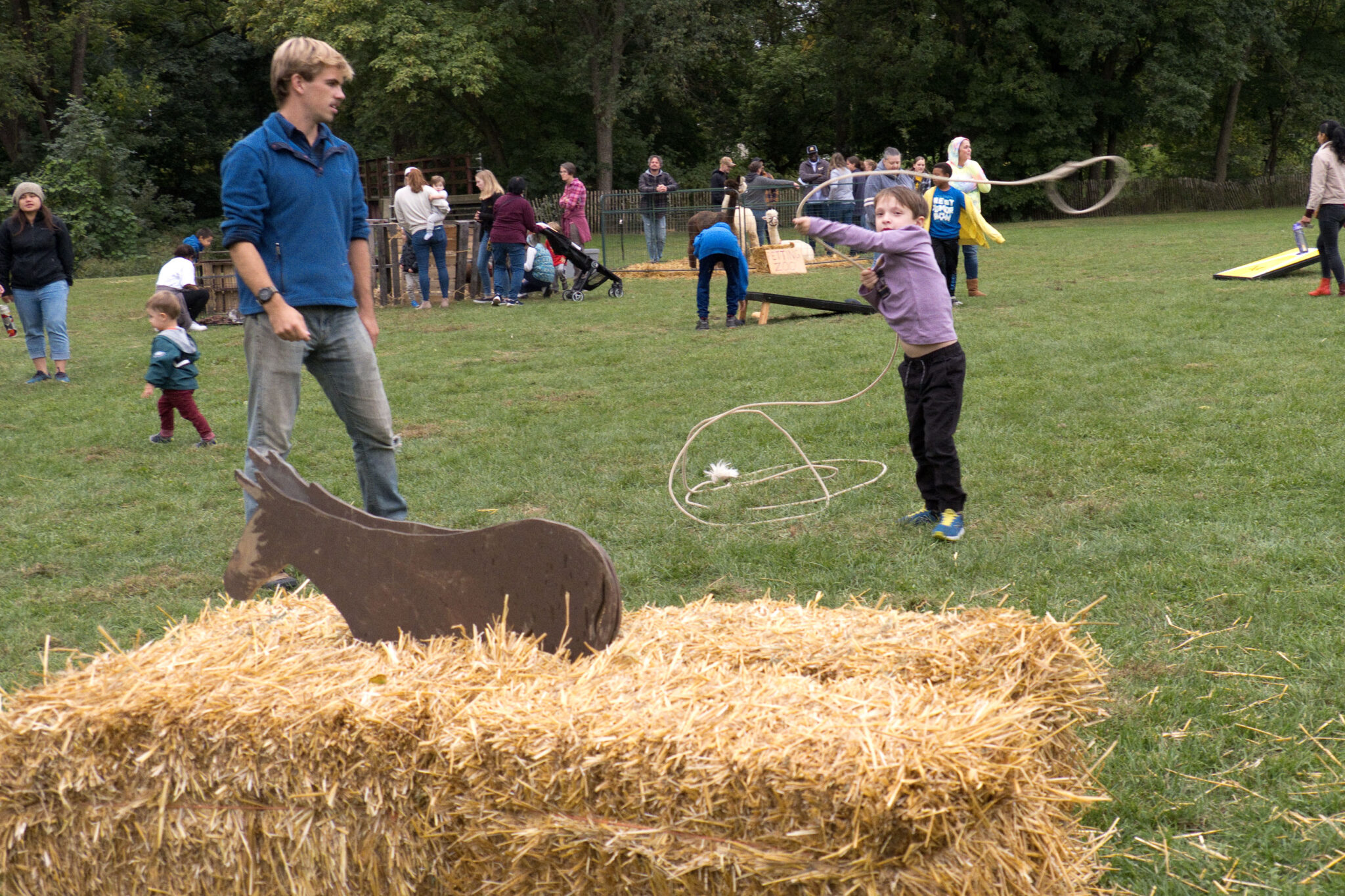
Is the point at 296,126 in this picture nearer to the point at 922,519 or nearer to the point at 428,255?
the point at 922,519

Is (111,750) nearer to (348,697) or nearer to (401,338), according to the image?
(348,697)

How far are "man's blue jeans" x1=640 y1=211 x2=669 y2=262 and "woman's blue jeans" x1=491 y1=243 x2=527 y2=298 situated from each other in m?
4.88

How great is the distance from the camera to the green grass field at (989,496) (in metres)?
3.37

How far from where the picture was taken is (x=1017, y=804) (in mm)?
2359

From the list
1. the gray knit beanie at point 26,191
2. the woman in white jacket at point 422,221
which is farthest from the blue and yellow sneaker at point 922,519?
the woman in white jacket at point 422,221

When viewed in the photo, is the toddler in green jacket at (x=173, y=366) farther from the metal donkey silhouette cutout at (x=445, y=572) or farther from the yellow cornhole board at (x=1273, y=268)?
the yellow cornhole board at (x=1273, y=268)

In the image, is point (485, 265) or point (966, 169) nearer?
point (966, 169)

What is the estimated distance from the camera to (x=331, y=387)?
4.87m

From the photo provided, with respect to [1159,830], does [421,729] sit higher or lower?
higher

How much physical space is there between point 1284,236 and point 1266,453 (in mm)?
18667

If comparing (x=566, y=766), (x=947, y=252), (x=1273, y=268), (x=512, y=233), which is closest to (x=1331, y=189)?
(x=1273, y=268)

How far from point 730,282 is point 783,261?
601 centimetres

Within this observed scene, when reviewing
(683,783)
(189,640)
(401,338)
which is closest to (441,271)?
(401,338)

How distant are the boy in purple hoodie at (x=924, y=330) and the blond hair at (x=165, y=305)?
5142mm
